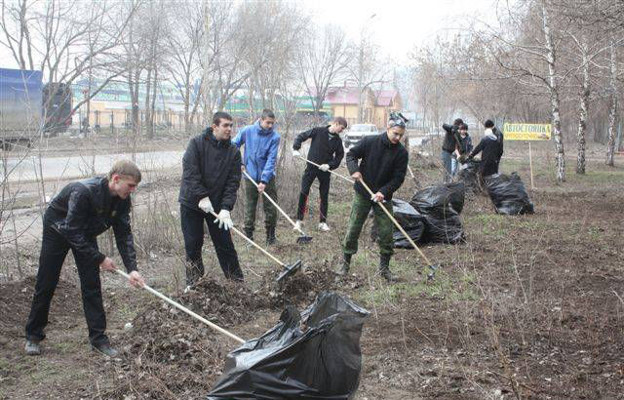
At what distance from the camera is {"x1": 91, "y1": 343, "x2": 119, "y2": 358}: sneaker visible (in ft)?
13.6

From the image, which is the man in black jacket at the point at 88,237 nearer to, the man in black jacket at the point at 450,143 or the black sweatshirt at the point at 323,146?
the black sweatshirt at the point at 323,146

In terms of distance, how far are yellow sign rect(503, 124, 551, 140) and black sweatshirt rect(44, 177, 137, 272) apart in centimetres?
1306

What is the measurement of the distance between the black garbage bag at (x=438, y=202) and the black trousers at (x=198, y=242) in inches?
129

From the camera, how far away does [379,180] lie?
6203mm

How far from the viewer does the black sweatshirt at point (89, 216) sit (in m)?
3.96

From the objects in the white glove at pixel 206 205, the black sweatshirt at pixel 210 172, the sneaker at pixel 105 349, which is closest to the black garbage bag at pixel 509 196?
the black sweatshirt at pixel 210 172

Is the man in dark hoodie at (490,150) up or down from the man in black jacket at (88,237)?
up

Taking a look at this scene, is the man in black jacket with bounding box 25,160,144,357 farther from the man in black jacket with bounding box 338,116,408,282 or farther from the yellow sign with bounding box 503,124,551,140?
the yellow sign with bounding box 503,124,551,140

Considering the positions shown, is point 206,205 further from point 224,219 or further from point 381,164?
point 381,164

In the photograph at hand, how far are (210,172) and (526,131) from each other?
39.6 ft

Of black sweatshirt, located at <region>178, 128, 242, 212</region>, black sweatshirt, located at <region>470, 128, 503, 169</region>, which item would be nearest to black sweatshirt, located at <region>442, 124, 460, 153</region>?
black sweatshirt, located at <region>470, 128, 503, 169</region>

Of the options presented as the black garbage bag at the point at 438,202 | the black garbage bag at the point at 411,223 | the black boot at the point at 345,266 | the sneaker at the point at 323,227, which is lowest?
the black boot at the point at 345,266

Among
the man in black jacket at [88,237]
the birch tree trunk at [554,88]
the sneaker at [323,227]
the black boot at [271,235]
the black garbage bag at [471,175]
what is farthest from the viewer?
the birch tree trunk at [554,88]

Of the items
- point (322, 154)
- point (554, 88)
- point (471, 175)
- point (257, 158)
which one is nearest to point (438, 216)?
point (322, 154)
